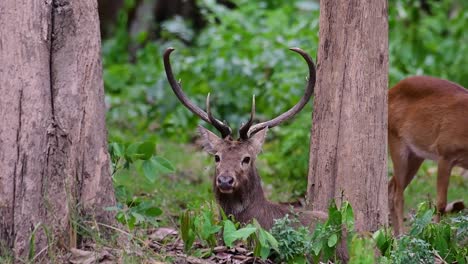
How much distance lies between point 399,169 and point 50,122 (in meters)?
4.56

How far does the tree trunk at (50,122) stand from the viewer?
5812mm

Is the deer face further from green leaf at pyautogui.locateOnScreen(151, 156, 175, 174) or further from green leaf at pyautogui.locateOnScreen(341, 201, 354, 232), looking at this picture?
green leaf at pyautogui.locateOnScreen(341, 201, 354, 232)

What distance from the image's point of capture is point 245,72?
13.5 metres

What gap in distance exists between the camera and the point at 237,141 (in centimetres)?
704

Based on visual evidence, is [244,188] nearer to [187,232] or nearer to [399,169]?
[187,232]

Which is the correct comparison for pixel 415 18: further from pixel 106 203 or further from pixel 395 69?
pixel 106 203

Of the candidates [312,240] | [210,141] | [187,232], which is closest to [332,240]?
[312,240]

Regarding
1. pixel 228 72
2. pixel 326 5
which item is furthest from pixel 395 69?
pixel 326 5

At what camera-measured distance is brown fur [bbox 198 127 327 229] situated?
22.6 ft

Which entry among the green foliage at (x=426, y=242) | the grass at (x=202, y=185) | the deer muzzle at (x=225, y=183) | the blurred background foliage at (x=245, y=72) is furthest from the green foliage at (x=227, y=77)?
the green foliage at (x=426, y=242)

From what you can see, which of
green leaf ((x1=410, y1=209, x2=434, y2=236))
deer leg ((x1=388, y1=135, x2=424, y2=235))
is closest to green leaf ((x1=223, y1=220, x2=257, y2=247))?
green leaf ((x1=410, y1=209, x2=434, y2=236))

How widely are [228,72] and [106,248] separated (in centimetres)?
775

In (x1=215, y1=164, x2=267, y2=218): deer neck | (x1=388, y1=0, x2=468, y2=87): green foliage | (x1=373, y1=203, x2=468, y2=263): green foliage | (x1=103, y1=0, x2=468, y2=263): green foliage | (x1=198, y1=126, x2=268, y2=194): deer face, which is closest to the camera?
(x1=373, y1=203, x2=468, y2=263): green foliage

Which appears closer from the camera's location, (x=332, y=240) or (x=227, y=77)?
(x=332, y=240)
